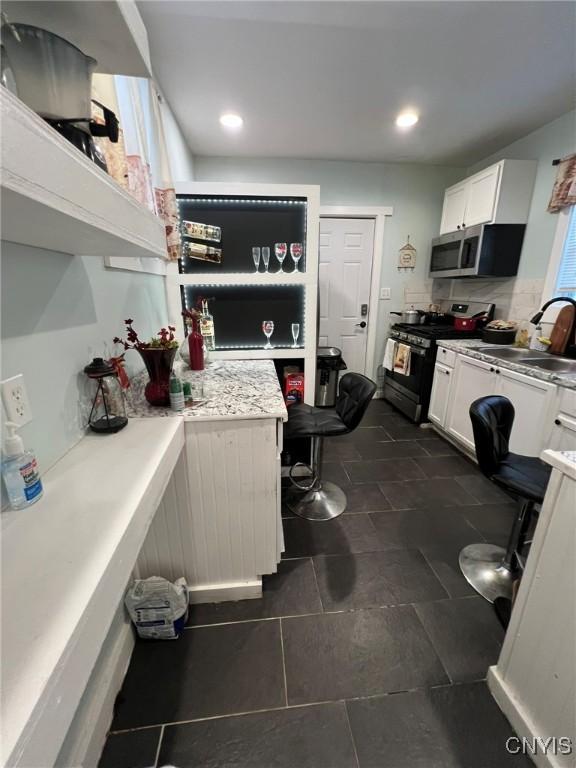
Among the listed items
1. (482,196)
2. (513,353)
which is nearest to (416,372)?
(513,353)

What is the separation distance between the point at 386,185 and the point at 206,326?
2892 mm

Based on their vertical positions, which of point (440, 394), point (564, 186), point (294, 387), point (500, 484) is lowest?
point (440, 394)

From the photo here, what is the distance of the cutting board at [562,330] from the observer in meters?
2.35

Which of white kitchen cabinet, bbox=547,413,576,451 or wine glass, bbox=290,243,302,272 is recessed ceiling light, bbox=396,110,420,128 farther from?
white kitchen cabinet, bbox=547,413,576,451

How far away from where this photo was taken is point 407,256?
3764mm

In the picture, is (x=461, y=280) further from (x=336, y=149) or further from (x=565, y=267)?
(x=336, y=149)

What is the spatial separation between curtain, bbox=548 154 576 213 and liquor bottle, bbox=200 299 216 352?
9.32 feet

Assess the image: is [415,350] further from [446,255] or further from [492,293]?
[446,255]

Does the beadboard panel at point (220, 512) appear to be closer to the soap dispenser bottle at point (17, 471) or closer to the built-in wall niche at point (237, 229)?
the soap dispenser bottle at point (17, 471)

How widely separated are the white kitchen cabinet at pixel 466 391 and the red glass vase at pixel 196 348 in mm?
2015

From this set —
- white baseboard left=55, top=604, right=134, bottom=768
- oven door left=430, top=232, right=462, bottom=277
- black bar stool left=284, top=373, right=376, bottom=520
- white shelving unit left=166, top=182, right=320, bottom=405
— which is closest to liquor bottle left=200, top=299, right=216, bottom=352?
white shelving unit left=166, top=182, right=320, bottom=405

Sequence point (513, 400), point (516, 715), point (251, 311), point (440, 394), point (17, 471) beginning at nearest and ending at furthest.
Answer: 1. point (17, 471)
2. point (516, 715)
3. point (513, 400)
4. point (251, 311)
5. point (440, 394)

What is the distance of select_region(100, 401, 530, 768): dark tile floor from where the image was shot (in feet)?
3.29

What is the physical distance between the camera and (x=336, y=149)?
123 inches
